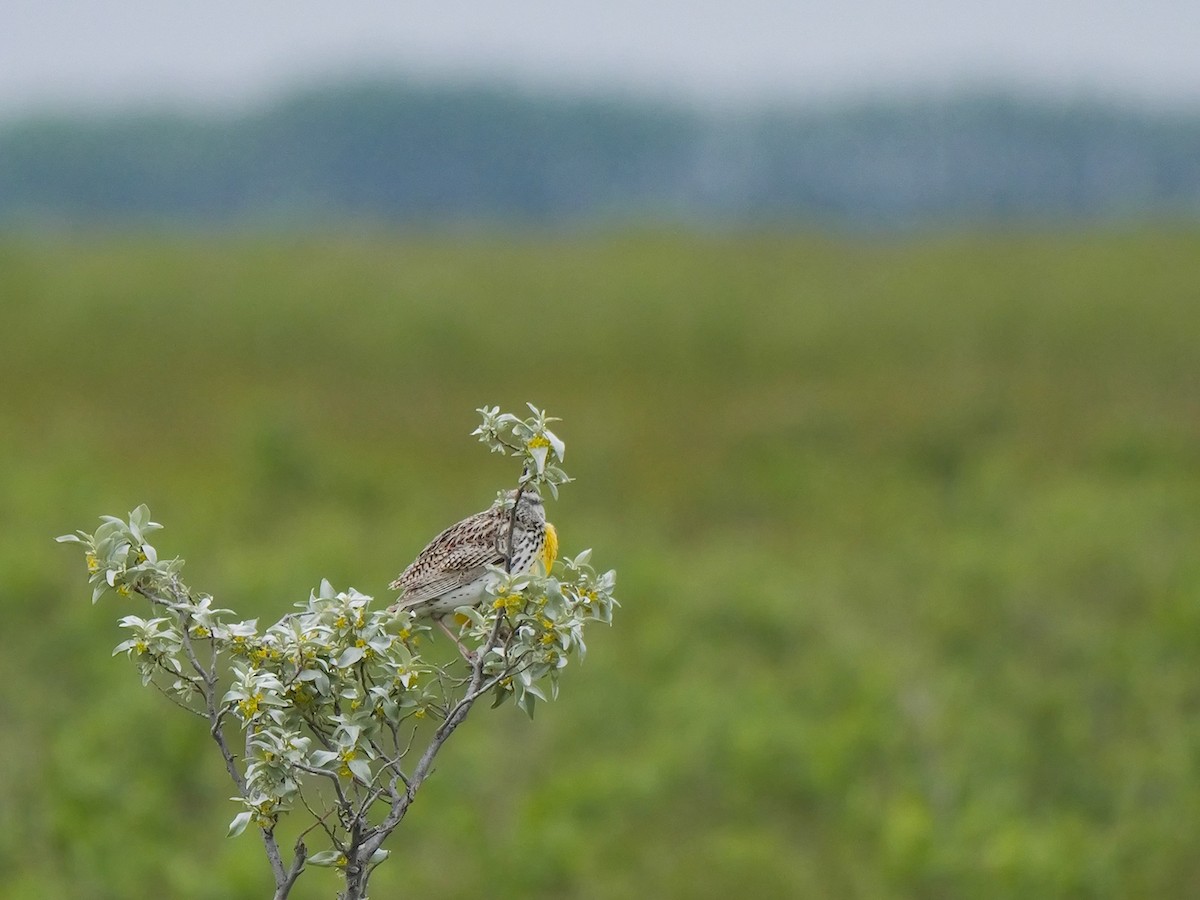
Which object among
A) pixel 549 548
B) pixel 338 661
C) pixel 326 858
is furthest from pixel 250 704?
pixel 549 548

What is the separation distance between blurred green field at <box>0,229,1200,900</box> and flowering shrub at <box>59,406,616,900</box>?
9133 millimetres

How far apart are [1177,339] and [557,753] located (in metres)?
24.7

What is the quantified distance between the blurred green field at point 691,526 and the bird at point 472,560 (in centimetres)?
826

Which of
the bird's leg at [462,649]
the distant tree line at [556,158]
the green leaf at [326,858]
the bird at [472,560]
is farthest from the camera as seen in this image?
the distant tree line at [556,158]

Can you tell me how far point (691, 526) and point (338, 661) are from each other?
23.6 m

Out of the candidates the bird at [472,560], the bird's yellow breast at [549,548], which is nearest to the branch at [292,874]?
the bird at [472,560]

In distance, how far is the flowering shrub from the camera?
4.25 m

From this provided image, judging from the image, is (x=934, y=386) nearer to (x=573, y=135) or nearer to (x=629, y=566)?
(x=629, y=566)

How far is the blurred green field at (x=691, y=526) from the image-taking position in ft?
49.2

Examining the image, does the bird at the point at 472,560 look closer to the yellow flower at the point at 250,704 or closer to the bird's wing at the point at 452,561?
the bird's wing at the point at 452,561

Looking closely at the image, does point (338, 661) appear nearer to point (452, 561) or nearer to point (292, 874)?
point (292, 874)

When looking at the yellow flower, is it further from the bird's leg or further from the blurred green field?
the blurred green field

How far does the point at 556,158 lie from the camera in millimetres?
157750

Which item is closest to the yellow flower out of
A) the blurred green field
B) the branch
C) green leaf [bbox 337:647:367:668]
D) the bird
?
green leaf [bbox 337:647:367:668]
